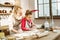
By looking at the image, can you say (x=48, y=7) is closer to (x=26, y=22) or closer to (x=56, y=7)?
(x=56, y=7)

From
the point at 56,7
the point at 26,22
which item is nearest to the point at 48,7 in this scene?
the point at 56,7

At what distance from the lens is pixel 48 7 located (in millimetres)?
4926

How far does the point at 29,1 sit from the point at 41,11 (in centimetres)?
54

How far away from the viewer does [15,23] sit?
249cm

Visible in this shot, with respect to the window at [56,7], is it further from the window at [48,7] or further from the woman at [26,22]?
the woman at [26,22]

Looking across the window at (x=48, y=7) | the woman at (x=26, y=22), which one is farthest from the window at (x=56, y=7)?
the woman at (x=26, y=22)

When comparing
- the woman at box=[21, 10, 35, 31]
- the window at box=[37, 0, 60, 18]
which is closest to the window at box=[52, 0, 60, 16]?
the window at box=[37, 0, 60, 18]

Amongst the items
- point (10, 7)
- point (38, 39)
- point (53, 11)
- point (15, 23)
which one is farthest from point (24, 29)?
point (53, 11)

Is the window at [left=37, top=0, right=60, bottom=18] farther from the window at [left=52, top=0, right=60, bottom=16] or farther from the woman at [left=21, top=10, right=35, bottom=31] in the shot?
the woman at [left=21, top=10, right=35, bottom=31]

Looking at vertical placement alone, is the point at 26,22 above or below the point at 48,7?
below

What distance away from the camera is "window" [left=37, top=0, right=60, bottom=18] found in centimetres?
476

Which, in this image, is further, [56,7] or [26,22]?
[56,7]

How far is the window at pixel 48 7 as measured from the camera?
4762mm

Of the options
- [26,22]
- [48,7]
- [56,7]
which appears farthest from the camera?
[48,7]
